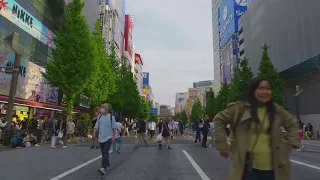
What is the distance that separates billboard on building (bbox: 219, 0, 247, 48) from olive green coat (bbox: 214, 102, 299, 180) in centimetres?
8143

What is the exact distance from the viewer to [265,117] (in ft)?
8.80

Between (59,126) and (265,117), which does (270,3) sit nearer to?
(59,126)

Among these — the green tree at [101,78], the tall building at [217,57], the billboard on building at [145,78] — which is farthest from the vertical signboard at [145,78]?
the green tree at [101,78]

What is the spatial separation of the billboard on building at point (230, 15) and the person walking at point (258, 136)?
267 feet

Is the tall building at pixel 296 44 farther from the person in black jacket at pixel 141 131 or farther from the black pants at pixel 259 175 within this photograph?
the black pants at pixel 259 175

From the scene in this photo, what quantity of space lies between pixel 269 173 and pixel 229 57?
283 feet

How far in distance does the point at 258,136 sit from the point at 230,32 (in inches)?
3395

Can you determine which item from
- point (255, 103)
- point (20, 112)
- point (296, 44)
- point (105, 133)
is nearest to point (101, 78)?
point (20, 112)

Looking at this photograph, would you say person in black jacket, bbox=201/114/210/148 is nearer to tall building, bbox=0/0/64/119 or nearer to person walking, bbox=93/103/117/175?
person walking, bbox=93/103/117/175

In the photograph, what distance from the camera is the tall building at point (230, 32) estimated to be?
264 feet

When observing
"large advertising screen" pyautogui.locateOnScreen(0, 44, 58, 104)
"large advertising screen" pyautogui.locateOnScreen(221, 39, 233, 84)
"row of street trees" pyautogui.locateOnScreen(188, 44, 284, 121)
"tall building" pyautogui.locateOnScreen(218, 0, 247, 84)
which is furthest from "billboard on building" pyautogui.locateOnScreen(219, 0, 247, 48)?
"large advertising screen" pyautogui.locateOnScreen(0, 44, 58, 104)

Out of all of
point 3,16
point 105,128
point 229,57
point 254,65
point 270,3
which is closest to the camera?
point 105,128

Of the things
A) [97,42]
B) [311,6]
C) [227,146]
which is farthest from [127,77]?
[227,146]

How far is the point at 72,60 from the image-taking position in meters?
22.2
